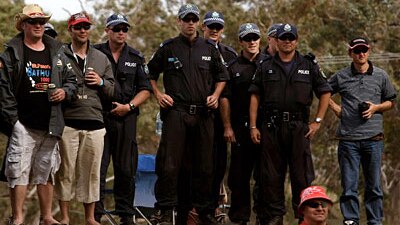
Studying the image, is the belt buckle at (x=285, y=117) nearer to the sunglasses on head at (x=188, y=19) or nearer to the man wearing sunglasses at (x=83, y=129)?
the sunglasses on head at (x=188, y=19)

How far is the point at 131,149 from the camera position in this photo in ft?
31.0

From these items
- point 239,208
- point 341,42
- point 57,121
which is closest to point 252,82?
point 239,208

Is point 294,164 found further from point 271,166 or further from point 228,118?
point 228,118

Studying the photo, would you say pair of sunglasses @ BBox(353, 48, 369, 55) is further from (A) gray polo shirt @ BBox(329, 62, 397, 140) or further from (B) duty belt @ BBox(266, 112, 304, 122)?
(B) duty belt @ BBox(266, 112, 304, 122)

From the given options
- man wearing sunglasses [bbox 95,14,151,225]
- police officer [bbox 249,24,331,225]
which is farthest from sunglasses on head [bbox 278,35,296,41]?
man wearing sunglasses [bbox 95,14,151,225]

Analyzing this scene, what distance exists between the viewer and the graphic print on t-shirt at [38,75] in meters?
8.37

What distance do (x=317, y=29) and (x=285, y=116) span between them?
1910 centimetres

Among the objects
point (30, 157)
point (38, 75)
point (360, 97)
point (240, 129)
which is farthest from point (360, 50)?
point (30, 157)

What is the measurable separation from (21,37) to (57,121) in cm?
90

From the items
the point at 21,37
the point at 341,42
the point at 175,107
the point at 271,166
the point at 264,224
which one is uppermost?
the point at 341,42

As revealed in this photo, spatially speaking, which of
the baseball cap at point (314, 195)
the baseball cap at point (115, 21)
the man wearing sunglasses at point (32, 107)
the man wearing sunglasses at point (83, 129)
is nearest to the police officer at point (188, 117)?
the baseball cap at point (115, 21)

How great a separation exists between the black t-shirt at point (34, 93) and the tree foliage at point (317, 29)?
1636 cm

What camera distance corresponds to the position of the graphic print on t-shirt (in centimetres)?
837

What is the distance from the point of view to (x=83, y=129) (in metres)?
8.85
